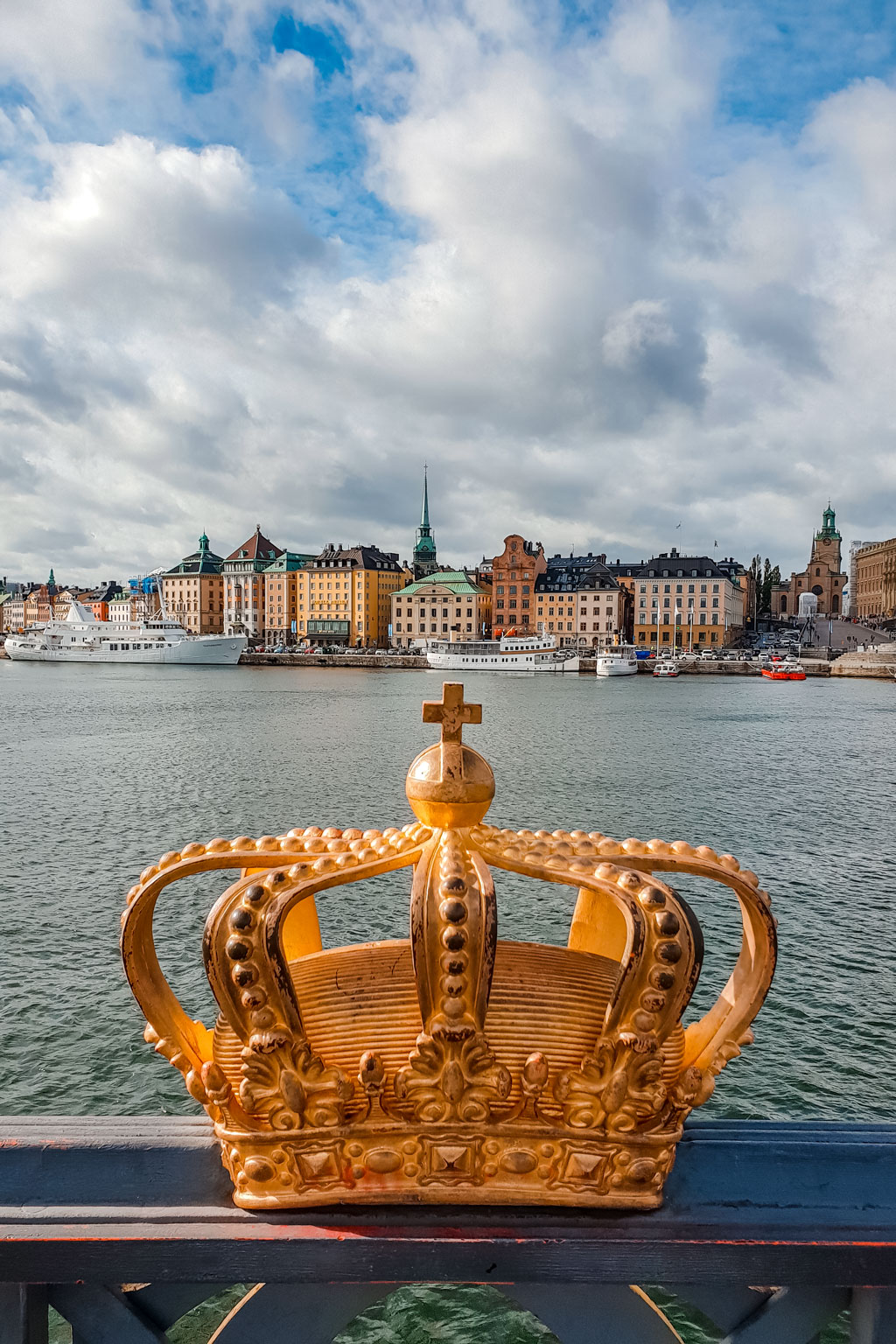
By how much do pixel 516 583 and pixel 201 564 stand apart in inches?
1929

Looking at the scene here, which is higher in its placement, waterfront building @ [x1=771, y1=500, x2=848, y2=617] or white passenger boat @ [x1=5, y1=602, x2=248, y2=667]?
waterfront building @ [x1=771, y1=500, x2=848, y2=617]

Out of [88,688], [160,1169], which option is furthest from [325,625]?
→ [160,1169]

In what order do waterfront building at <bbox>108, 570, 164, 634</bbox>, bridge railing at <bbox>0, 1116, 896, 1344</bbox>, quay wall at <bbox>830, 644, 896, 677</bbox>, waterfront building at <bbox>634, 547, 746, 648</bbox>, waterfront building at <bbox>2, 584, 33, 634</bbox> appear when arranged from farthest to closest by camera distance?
waterfront building at <bbox>2, 584, 33, 634</bbox>, waterfront building at <bbox>108, 570, 164, 634</bbox>, waterfront building at <bbox>634, 547, 746, 648</bbox>, quay wall at <bbox>830, 644, 896, 677</bbox>, bridge railing at <bbox>0, 1116, 896, 1344</bbox>

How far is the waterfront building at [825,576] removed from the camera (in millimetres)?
126250

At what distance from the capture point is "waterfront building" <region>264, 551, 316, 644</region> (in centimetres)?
10762

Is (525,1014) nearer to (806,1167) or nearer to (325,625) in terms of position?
(806,1167)

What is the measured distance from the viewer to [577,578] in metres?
93.1

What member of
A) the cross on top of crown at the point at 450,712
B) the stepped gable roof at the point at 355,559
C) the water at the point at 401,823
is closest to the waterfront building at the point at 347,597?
the stepped gable roof at the point at 355,559

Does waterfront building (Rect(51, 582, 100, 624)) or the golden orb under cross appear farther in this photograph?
waterfront building (Rect(51, 582, 100, 624))

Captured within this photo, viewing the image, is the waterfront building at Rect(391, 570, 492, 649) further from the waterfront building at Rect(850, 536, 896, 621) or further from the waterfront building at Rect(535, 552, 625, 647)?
the waterfront building at Rect(850, 536, 896, 621)

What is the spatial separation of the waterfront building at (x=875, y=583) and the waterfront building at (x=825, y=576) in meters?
2.60

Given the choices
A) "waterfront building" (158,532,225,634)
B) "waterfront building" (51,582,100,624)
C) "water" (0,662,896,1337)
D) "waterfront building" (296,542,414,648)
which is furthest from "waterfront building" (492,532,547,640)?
"waterfront building" (51,582,100,624)

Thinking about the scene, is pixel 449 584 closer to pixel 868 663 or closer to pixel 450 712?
pixel 868 663

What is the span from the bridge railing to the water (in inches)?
209
